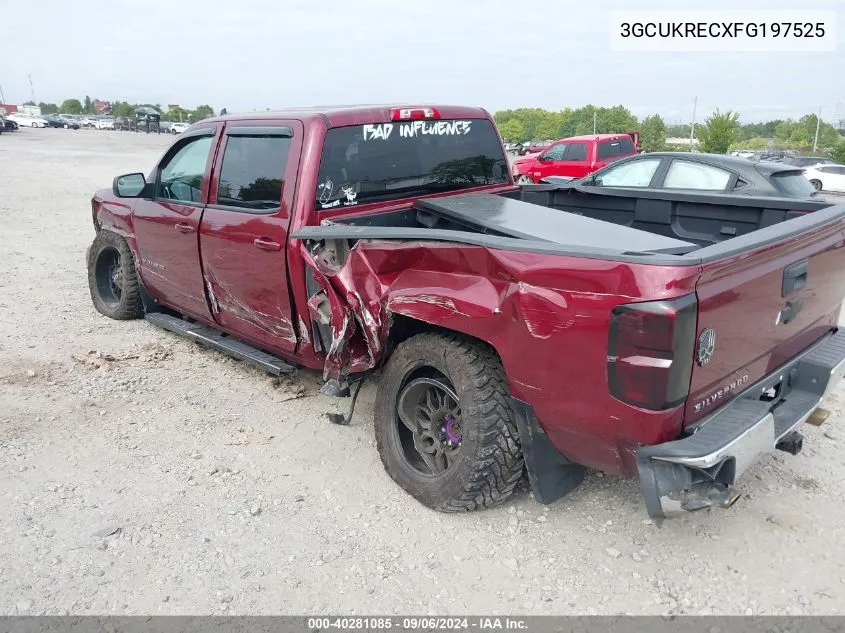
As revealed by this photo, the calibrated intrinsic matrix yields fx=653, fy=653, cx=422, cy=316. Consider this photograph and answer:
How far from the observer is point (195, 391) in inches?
181

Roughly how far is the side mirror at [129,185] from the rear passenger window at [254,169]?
3.94 ft

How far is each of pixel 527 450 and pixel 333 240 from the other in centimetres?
152

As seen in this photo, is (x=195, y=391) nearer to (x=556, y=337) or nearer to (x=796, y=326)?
(x=556, y=337)

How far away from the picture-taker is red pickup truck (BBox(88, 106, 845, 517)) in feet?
7.76

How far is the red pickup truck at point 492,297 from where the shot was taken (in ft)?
7.76

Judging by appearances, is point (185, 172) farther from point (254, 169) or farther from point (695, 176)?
point (695, 176)

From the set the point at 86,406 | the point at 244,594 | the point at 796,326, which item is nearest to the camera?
the point at 244,594

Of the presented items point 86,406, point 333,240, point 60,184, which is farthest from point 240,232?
point 60,184

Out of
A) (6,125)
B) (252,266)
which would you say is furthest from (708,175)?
(6,125)

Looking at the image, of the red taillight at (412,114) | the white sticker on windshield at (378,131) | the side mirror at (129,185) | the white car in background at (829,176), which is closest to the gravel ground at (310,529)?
the side mirror at (129,185)

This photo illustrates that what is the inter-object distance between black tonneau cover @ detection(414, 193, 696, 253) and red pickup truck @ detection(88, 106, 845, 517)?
0.02 metres

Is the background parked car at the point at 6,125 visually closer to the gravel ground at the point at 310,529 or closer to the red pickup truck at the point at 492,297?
the red pickup truck at the point at 492,297

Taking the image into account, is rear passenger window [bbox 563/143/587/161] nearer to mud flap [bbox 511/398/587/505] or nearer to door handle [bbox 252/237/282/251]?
door handle [bbox 252/237/282/251]

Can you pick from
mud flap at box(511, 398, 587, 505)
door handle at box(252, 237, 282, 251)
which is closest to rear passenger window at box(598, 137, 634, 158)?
door handle at box(252, 237, 282, 251)
